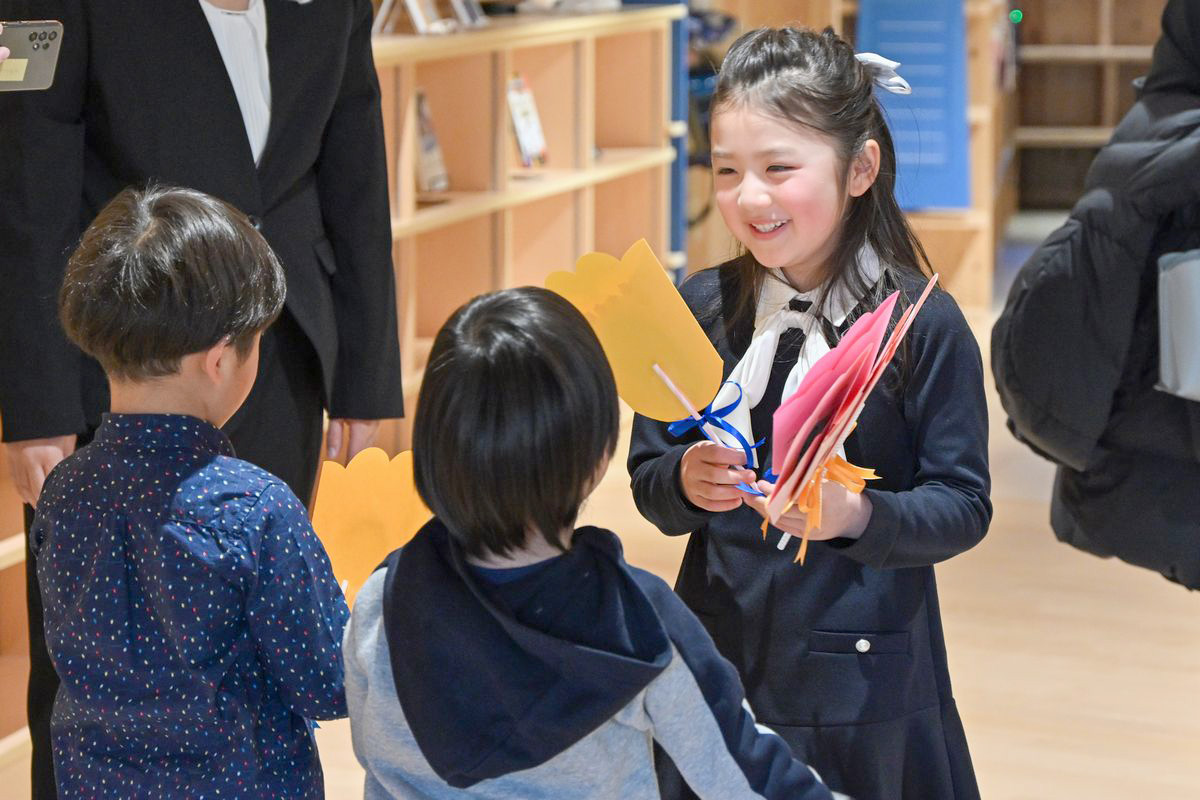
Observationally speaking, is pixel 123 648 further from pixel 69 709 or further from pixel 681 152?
pixel 681 152

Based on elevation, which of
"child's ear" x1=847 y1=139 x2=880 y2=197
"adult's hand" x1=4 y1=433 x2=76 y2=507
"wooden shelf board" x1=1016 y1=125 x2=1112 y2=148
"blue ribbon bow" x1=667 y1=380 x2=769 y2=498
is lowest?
"wooden shelf board" x1=1016 y1=125 x2=1112 y2=148

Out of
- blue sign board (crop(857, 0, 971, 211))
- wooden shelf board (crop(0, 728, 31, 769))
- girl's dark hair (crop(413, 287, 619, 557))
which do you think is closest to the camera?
girl's dark hair (crop(413, 287, 619, 557))

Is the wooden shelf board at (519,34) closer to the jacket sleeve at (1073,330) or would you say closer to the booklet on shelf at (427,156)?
the booklet on shelf at (427,156)

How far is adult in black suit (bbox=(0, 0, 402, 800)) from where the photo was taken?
1.80m

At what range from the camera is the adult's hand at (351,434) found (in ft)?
6.87

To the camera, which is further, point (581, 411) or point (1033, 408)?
point (1033, 408)

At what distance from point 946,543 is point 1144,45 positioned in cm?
Answer: 810

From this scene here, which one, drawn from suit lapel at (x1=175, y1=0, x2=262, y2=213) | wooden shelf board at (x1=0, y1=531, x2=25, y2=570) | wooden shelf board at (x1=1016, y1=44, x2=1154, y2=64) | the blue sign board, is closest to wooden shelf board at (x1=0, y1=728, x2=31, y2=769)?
wooden shelf board at (x1=0, y1=531, x2=25, y2=570)

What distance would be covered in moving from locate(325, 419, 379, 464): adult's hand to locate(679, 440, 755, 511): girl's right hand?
2.47 feet

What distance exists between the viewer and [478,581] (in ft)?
3.66

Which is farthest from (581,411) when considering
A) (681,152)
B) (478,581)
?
(681,152)

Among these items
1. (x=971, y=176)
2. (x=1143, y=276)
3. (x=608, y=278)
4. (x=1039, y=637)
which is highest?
(x=608, y=278)

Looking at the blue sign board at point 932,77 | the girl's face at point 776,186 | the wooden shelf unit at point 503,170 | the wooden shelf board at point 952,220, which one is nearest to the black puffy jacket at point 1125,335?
the girl's face at point 776,186

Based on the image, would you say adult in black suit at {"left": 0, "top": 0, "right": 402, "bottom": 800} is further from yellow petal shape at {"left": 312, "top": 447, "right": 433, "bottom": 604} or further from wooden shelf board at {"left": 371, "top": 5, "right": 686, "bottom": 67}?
wooden shelf board at {"left": 371, "top": 5, "right": 686, "bottom": 67}
